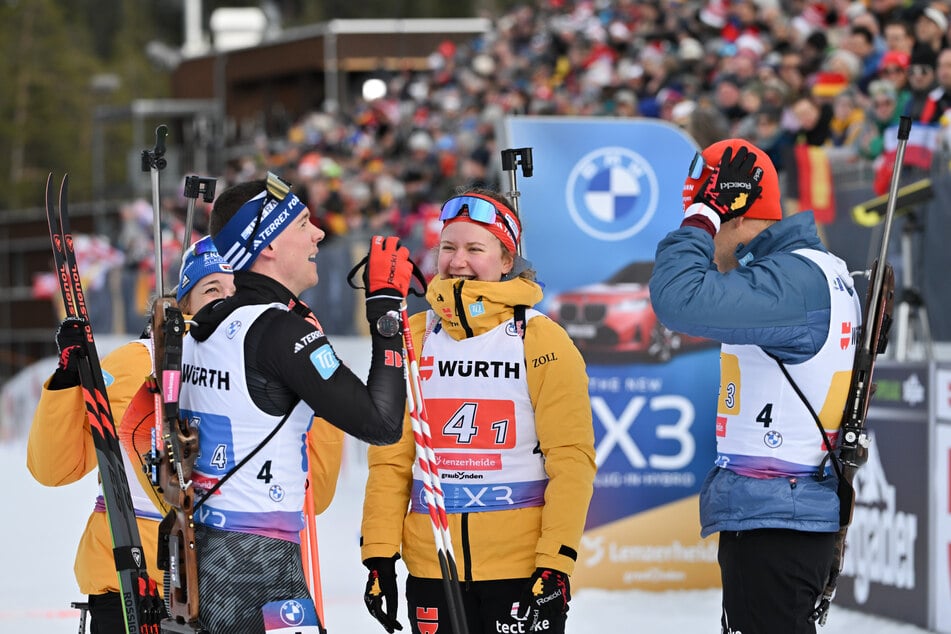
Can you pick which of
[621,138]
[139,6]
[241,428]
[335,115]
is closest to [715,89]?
[621,138]

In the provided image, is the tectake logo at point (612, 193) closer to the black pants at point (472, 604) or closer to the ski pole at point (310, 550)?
the black pants at point (472, 604)

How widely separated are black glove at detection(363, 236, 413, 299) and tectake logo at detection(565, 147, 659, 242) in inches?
169

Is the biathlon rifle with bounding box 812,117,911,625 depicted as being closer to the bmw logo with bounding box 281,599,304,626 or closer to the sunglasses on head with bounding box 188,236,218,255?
the bmw logo with bounding box 281,599,304,626

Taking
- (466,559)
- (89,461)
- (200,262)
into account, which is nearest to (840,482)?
(466,559)

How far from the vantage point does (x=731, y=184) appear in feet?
12.0

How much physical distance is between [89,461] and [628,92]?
33.6 ft

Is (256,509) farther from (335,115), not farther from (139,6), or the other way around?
(139,6)

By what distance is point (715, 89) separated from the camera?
12.4 m

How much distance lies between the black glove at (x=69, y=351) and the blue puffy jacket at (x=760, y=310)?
5.06 feet

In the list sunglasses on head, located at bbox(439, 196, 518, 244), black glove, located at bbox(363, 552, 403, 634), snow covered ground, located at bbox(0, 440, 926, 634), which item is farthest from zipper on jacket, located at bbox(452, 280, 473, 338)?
snow covered ground, located at bbox(0, 440, 926, 634)

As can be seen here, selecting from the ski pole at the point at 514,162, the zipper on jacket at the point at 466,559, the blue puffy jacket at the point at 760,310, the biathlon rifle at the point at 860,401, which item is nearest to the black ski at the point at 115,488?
the zipper on jacket at the point at 466,559

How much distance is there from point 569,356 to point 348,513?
702cm

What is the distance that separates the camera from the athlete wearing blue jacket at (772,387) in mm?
3547

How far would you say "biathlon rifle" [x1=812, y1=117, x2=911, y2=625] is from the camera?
3.64 m
